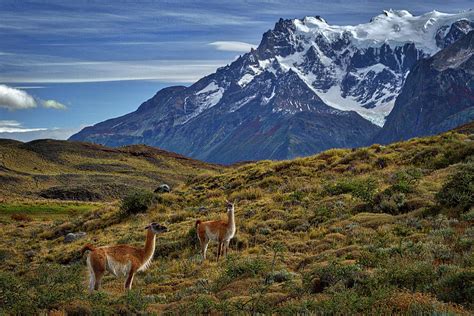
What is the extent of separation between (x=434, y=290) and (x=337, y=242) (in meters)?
6.93

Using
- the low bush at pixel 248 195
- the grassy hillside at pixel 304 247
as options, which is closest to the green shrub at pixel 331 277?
the grassy hillside at pixel 304 247

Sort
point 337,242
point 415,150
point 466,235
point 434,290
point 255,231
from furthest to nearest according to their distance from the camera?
point 415,150
point 255,231
point 337,242
point 466,235
point 434,290

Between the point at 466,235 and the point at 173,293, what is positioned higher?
the point at 466,235

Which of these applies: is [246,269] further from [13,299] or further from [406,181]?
[406,181]

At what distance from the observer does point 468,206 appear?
17594 mm

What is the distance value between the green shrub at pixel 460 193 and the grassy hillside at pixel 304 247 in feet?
0.12

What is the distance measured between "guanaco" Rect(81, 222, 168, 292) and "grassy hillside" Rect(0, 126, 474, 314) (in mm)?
634

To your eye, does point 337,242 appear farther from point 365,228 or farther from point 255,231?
point 255,231

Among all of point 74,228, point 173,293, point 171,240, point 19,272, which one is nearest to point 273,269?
point 173,293

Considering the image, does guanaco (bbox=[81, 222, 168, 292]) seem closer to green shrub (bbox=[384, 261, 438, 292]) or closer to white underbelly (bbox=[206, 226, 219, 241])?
white underbelly (bbox=[206, 226, 219, 241])

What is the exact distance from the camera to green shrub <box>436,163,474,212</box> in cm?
1769

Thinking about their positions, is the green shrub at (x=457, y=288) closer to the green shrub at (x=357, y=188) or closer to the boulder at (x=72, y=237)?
the green shrub at (x=357, y=188)

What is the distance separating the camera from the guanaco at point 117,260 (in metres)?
14.0

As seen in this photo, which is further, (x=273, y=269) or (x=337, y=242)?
(x=337, y=242)
